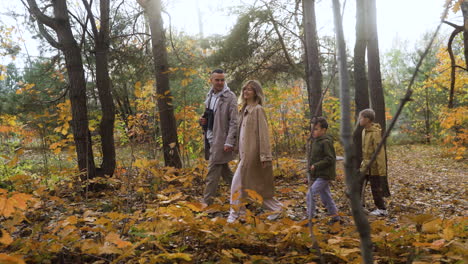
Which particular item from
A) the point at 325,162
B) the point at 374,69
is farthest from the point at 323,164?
the point at 374,69

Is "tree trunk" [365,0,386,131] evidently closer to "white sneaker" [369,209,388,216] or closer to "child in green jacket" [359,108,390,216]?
"child in green jacket" [359,108,390,216]

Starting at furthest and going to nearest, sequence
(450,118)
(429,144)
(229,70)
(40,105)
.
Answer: (429,144), (229,70), (450,118), (40,105)

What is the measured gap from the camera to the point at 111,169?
5.52 metres

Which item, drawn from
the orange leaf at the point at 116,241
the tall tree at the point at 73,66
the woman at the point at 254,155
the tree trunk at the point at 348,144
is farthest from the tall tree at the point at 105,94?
the tree trunk at the point at 348,144

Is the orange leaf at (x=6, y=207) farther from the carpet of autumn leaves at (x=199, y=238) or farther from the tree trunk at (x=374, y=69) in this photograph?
the tree trunk at (x=374, y=69)

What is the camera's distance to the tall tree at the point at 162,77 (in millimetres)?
5723

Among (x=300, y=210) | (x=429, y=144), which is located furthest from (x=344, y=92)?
(x=429, y=144)

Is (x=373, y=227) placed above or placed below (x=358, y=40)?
below

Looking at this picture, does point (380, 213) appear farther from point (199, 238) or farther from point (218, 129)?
point (199, 238)

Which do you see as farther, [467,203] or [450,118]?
[450,118]

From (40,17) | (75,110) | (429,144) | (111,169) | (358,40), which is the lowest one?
(429,144)

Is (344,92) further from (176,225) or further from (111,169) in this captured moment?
(111,169)

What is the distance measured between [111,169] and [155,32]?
2697 mm

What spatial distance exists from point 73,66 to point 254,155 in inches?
129
